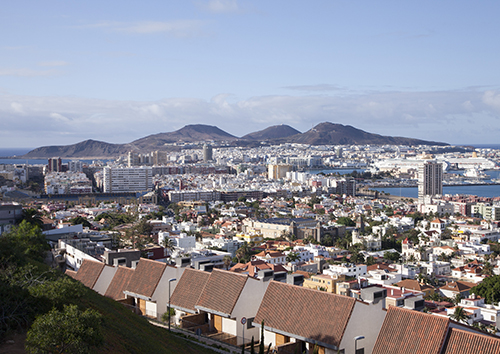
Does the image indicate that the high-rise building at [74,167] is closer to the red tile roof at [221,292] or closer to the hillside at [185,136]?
the hillside at [185,136]

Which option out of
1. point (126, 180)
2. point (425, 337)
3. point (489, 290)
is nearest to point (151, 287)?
point (425, 337)

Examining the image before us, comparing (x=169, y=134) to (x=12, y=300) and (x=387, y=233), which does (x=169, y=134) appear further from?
(x=12, y=300)

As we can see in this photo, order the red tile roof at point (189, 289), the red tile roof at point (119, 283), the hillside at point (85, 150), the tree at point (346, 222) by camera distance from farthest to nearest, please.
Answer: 1. the hillside at point (85, 150)
2. the tree at point (346, 222)
3. the red tile roof at point (119, 283)
4. the red tile roof at point (189, 289)

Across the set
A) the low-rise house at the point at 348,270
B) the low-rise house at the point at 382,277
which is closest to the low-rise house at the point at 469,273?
the low-rise house at the point at 382,277

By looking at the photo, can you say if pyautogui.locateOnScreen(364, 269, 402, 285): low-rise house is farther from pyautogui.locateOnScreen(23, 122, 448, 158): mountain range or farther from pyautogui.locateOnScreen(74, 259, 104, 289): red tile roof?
pyautogui.locateOnScreen(23, 122, 448, 158): mountain range

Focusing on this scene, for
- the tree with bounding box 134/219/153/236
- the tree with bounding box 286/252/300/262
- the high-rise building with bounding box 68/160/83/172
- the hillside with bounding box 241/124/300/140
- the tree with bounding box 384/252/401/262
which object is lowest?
the tree with bounding box 384/252/401/262

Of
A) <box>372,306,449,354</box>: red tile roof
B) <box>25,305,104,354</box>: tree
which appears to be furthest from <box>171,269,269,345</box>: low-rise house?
<box>25,305,104,354</box>: tree
